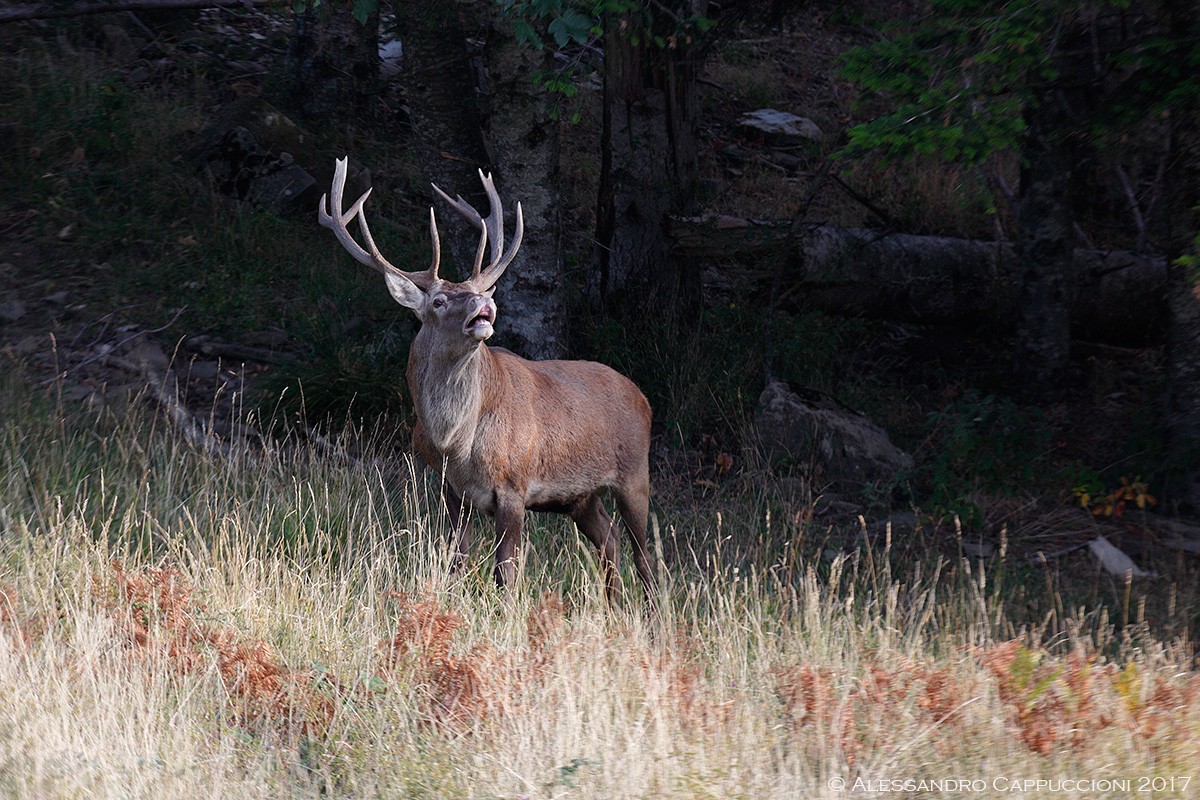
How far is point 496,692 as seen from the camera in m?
4.85

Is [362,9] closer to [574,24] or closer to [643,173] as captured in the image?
[574,24]

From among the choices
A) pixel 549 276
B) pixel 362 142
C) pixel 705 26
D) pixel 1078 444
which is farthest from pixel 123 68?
pixel 1078 444

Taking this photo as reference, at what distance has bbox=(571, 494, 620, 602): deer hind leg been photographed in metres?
7.21

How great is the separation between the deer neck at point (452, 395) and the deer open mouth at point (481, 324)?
0.23 metres

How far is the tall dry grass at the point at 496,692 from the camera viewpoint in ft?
14.0

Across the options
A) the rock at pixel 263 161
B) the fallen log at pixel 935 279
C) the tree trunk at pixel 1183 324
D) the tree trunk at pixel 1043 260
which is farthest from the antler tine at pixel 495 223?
the rock at pixel 263 161

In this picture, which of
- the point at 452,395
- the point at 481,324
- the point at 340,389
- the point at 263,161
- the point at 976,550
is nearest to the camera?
the point at 481,324

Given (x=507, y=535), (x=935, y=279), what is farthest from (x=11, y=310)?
(x=935, y=279)

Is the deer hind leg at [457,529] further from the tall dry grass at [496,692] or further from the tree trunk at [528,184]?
the tree trunk at [528,184]

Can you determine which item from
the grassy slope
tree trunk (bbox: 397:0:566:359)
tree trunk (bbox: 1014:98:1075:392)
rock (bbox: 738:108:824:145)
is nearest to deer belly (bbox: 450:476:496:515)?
the grassy slope

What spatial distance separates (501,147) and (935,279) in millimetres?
4418

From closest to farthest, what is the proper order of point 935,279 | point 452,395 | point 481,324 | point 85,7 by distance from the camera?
1. point 481,324
2. point 452,395
3. point 935,279
4. point 85,7

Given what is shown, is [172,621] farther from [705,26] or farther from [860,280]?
[860,280]

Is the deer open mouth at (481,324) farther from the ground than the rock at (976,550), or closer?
farther from the ground
